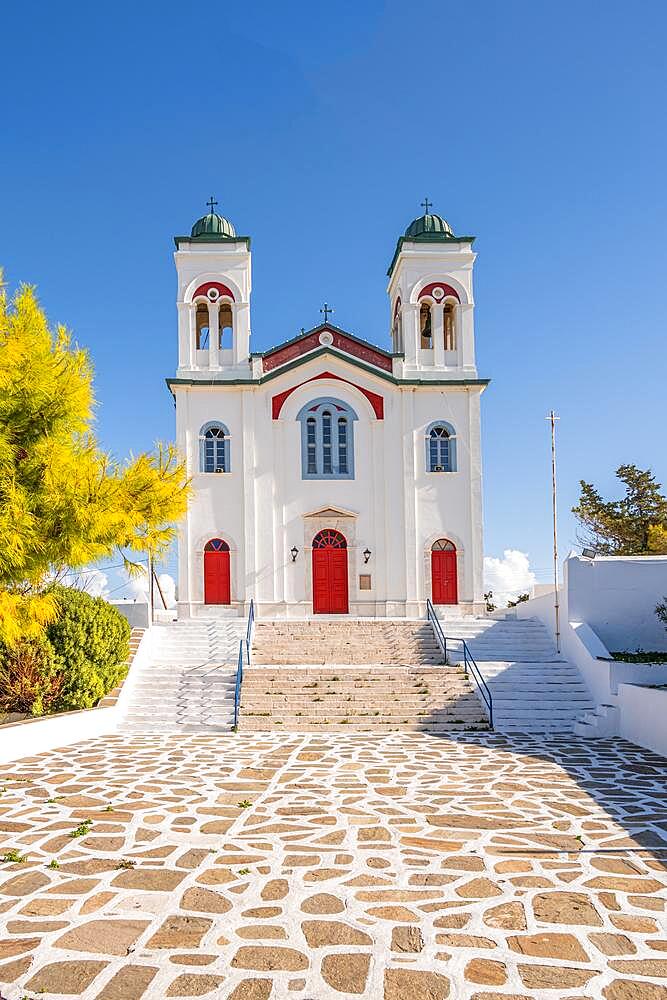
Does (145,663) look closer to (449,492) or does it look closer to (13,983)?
(449,492)

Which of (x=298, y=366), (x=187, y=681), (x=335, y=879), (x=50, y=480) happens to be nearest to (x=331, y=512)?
(x=298, y=366)

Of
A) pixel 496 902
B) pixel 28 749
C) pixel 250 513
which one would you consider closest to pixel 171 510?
pixel 28 749

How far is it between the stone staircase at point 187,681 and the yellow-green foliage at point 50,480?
207 inches

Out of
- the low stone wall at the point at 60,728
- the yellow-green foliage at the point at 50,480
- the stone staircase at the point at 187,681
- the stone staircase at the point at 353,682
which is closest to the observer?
the yellow-green foliage at the point at 50,480

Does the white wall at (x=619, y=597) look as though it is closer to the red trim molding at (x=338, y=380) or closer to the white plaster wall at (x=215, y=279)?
the red trim molding at (x=338, y=380)

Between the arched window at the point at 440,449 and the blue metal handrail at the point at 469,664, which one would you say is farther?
the arched window at the point at 440,449

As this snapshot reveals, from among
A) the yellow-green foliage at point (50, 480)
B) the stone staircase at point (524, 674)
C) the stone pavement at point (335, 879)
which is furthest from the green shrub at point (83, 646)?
the stone staircase at point (524, 674)

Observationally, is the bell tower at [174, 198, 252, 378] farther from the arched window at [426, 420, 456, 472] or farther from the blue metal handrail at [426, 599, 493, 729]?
the blue metal handrail at [426, 599, 493, 729]

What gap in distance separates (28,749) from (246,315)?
1652cm

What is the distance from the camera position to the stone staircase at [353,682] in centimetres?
1534

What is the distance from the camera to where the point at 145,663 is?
18625mm

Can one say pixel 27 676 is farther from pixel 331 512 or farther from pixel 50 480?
pixel 331 512

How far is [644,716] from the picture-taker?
43.6 feet

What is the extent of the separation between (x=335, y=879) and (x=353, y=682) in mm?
10210
